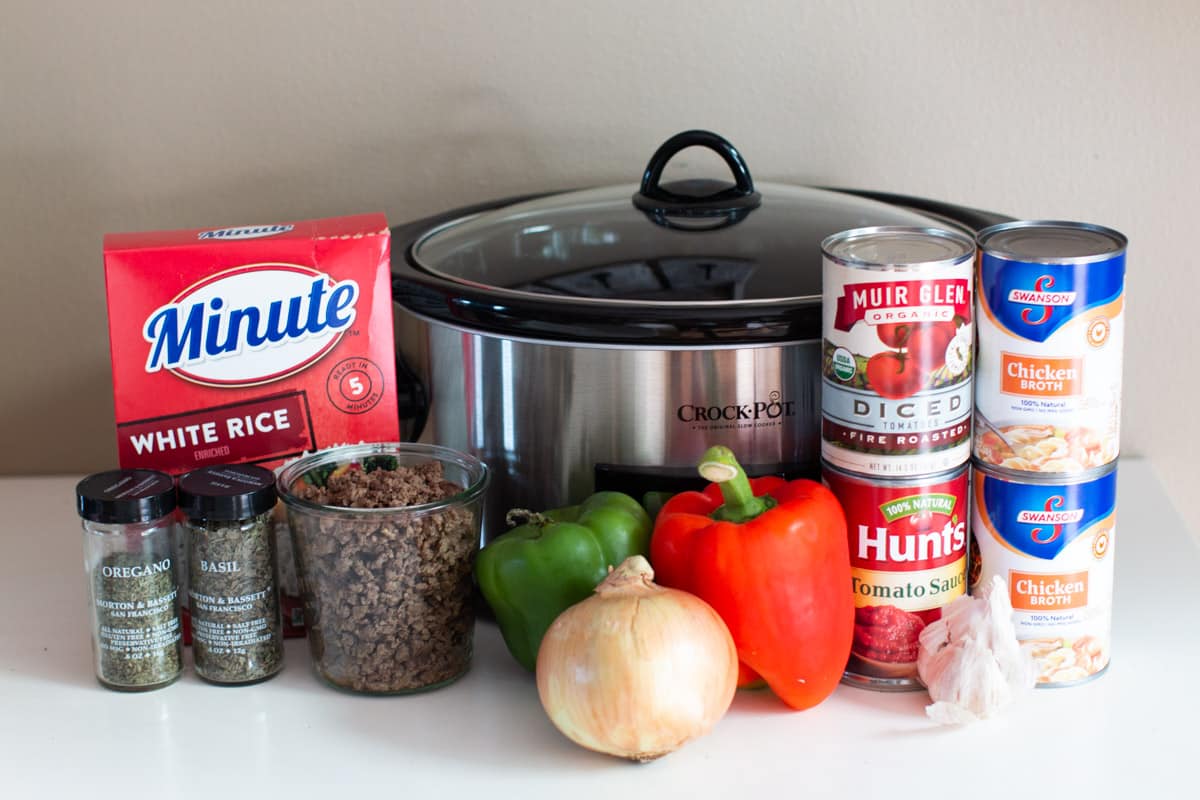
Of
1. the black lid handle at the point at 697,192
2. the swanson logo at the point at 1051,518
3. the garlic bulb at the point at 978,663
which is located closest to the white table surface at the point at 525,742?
the garlic bulb at the point at 978,663

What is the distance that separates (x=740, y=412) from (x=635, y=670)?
0.26 m

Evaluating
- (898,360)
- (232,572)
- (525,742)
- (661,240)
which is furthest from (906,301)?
(232,572)

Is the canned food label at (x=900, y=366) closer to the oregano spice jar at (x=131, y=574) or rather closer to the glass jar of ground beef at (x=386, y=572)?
the glass jar of ground beef at (x=386, y=572)

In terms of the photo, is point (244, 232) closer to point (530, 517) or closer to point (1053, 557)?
point (530, 517)

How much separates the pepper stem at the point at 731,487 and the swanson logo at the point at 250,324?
32 centimetres

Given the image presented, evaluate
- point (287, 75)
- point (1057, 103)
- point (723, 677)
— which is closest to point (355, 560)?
point (723, 677)

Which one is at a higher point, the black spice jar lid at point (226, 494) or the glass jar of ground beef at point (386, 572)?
the black spice jar lid at point (226, 494)

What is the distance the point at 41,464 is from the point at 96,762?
2.26 feet

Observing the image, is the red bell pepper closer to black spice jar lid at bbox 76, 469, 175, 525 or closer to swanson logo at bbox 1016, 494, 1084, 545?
swanson logo at bbox 1016, 494, 1084, 545

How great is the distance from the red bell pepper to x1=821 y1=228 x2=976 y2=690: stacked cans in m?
0.03

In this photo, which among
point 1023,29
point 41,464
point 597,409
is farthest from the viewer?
point 41,464

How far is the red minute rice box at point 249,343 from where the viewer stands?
1012mm

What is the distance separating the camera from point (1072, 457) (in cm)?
92

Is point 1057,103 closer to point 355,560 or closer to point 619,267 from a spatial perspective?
point 619,267
